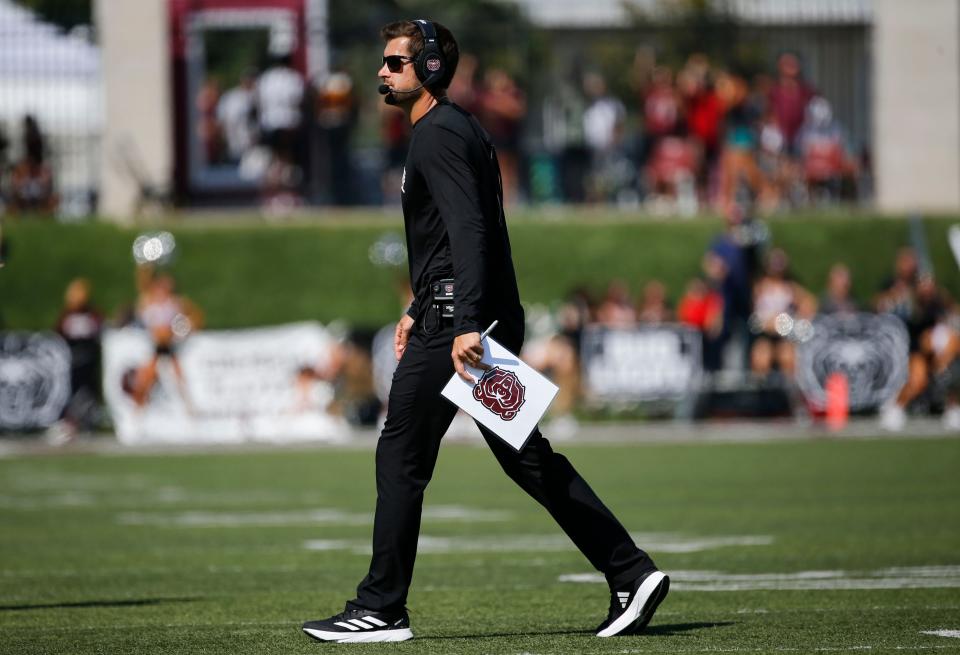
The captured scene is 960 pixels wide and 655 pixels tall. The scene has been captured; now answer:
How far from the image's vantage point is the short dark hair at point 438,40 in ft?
21.3

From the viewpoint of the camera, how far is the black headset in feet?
21.2

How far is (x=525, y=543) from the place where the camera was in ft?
33.8

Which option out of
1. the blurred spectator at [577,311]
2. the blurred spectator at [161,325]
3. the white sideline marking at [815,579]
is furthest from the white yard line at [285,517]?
the blurred spectator at [577,311]

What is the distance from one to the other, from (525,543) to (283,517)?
2.47m

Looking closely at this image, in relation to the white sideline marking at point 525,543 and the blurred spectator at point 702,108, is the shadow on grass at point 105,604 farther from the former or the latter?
the blurred spectator at point 702,108

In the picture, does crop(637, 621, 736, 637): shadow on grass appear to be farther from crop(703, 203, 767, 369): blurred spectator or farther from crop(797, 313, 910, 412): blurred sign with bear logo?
crop(703, 203, 767, 369): blurred spectator

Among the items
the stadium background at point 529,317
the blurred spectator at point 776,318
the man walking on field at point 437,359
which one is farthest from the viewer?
the blurred spectator at point 776,318

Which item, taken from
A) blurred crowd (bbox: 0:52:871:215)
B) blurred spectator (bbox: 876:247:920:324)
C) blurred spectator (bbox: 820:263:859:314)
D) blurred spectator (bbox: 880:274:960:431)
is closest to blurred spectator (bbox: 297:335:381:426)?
blurred crowd (bbox: 0:52:871:215)

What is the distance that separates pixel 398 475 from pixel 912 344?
1522 centimetres

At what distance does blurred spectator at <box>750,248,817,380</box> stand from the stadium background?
0.06 meters

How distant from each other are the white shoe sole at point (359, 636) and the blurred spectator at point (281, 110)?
1921 cm

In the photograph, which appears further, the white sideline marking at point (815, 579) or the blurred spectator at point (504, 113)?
the blurred spectator at point (504, 113)

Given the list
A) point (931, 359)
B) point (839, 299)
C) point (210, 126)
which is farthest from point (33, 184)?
point (931, 359)

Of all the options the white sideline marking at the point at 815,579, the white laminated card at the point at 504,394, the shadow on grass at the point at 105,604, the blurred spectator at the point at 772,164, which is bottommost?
the white sideline marking at the point at 815,579
